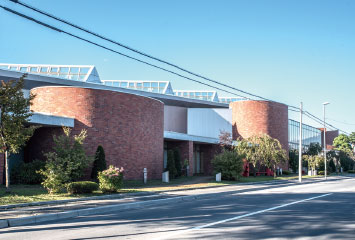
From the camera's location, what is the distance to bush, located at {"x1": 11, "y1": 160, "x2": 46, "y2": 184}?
20406 mm

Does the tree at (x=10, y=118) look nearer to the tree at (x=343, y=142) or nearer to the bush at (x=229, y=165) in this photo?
the bush at (x=229, y=165)

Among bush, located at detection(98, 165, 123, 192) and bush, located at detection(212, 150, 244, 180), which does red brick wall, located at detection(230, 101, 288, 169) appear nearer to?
bush, located at detection(212, 150, 244, 180)

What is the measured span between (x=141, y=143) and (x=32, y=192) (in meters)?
9.72

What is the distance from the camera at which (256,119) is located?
45.3m

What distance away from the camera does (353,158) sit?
66.4 metres

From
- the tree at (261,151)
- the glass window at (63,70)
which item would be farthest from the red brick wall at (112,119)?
the glass window at (63,70)

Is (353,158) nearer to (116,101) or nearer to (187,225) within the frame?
(116,101)

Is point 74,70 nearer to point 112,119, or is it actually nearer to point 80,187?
point 112,119

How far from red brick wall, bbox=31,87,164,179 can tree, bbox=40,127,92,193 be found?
3725 mm

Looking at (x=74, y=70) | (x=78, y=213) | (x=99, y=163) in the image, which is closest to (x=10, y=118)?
(x=78, y=213)

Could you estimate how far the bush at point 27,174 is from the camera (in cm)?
2041

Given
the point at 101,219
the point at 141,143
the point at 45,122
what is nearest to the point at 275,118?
the point at 141,143

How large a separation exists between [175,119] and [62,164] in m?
26.1

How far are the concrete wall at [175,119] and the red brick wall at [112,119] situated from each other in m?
15.2
